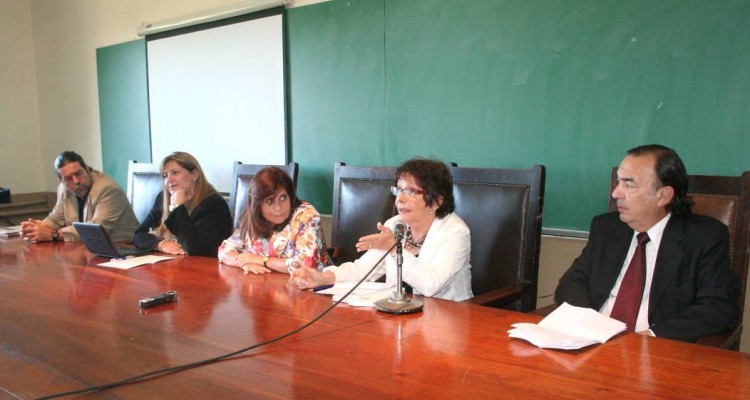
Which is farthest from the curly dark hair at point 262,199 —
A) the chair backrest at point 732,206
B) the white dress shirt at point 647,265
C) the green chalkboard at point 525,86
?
the chair backrest at point 732,206

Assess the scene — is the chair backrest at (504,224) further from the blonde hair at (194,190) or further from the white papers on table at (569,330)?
the blonde hair at (194,190)

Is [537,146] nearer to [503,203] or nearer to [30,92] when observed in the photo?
[503,203]

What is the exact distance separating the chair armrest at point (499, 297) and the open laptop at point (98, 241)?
1.49 m

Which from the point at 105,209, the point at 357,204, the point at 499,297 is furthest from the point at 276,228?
the point at 105,209

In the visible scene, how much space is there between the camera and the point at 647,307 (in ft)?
5.52

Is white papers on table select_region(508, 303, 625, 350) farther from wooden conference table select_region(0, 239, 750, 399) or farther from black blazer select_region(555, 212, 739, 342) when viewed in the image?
black blazer select_region(555, 212, 739, 342)

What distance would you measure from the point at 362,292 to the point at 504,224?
2.16 ft

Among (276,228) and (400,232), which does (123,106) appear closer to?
(276,228)

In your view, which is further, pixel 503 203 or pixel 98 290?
pixel 503 203

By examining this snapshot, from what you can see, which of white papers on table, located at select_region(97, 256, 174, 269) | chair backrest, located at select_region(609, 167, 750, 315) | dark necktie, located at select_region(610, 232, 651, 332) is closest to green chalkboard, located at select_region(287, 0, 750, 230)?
chair backrest, located at select_region(609, 167, 750, 315)

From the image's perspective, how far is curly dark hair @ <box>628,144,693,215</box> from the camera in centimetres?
171

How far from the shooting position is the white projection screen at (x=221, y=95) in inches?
144

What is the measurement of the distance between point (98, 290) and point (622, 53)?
222 centimetres

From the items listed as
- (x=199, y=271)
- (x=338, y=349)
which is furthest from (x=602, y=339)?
(x=199, y=271)
